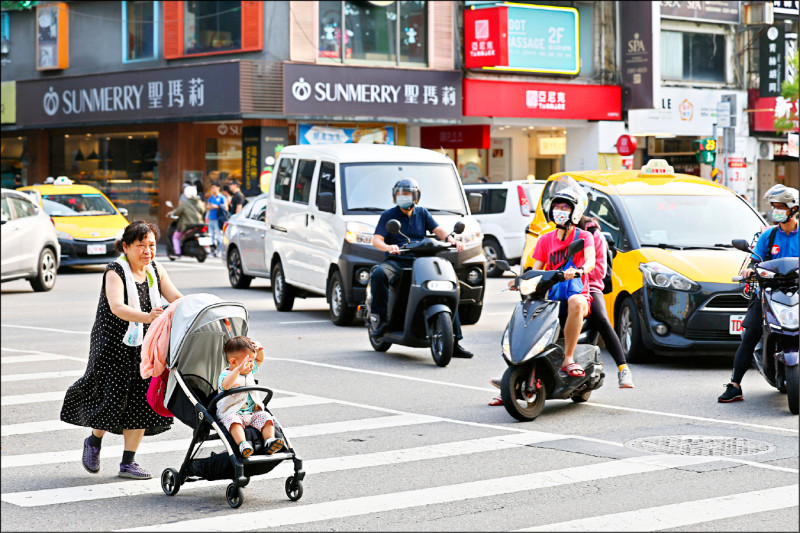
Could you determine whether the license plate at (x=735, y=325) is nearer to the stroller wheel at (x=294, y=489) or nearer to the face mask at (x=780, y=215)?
the face mask at (x=780, y=215)

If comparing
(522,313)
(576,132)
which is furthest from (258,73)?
(522,313)

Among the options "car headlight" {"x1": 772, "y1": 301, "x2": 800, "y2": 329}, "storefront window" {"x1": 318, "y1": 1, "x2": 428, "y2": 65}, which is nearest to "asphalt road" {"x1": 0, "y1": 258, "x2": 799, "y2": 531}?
"car headlight" {"x1": 772, "y1": 301, "x2": 800, "y2": 329}

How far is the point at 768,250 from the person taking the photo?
10453 millimetres

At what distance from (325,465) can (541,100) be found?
31.7 m

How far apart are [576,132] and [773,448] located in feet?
109

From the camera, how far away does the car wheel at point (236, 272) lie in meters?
21.5

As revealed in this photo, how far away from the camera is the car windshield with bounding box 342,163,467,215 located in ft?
54.0

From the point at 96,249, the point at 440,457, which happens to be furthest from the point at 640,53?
the point at 440,457

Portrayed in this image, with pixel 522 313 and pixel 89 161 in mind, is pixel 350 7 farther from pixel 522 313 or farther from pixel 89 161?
pixel 522 313

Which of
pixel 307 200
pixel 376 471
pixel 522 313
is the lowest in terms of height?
pixel 376 471

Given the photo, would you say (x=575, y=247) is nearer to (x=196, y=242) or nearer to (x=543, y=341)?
(x=543, y=341)

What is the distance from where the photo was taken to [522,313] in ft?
32.5

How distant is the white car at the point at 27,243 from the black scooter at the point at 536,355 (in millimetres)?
12468

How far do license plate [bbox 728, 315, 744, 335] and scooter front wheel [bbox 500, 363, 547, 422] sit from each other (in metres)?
3.08
